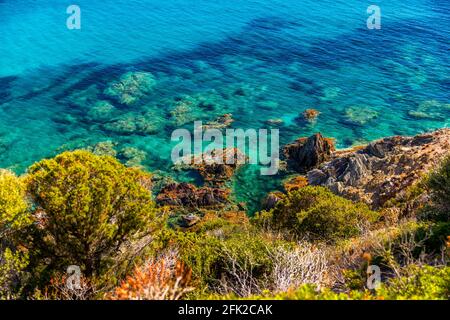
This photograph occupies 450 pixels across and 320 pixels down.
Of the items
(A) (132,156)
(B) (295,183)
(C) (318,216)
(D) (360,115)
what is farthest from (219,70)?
(C) (318,216)

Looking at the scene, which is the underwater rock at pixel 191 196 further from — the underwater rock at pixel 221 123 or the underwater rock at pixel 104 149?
the underwater rock at pixel 221 123

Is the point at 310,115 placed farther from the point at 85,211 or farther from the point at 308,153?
the point at 85,211

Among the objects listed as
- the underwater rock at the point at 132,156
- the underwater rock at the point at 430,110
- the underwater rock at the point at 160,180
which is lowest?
the underwater rock at the point at 160,180

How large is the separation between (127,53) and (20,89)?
677 inches

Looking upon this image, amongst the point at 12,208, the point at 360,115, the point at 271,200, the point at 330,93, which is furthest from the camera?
the point at 330,93

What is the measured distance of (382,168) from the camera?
35625mm

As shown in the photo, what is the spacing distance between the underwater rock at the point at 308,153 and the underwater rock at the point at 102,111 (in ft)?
65.9

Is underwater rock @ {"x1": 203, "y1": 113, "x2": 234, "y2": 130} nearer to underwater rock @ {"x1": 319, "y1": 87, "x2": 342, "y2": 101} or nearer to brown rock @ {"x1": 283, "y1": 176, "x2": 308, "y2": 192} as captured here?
brown rock @ {"x1": 283, "y1": 176, "x2": 308, "y2": 192}

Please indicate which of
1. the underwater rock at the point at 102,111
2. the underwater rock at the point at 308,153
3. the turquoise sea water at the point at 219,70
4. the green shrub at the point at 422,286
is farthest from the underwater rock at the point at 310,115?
the green shrub at the point at 422,286

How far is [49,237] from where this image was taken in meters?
17.5

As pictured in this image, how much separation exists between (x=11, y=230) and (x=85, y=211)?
11.7ft

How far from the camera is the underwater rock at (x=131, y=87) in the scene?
51.9 metres

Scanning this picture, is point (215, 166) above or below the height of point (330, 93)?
below

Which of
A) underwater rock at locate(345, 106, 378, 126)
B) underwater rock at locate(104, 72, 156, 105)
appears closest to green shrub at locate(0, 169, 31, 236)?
underwater rock at locate(104, 72, 156, 105)
